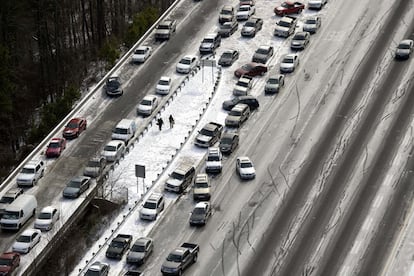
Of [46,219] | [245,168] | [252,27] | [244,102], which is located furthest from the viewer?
[252,27]

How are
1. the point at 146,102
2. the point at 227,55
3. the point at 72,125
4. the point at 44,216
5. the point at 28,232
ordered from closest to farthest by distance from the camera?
1. the point at 28,232
2. the point at 44,216
3. the point at 72,125
4. the point at 146,102
5. the point at 227,55

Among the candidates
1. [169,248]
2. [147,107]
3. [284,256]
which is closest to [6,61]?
[147,107]

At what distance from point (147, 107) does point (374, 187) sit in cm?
3114

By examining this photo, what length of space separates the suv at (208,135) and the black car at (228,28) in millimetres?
25528

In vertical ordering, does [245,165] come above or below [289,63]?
below

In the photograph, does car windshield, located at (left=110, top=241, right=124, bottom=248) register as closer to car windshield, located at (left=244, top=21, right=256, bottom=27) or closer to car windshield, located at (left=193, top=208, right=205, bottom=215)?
car windshield, located at (left=193, top=208, right=205, bottom=215)

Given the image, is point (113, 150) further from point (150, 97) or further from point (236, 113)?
point (236, 113)

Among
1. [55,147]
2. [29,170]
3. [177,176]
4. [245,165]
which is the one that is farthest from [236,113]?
[29,170]

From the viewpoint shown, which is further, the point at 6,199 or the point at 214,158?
the point at 214,158

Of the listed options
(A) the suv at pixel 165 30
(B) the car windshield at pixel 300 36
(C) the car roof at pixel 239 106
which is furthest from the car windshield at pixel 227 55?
(C) the car roof at pixel 239 106

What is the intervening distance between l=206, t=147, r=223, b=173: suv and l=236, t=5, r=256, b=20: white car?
119 feet

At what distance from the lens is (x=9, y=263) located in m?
96.3

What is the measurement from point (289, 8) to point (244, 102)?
26.9 meters

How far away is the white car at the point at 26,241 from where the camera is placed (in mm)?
98938
